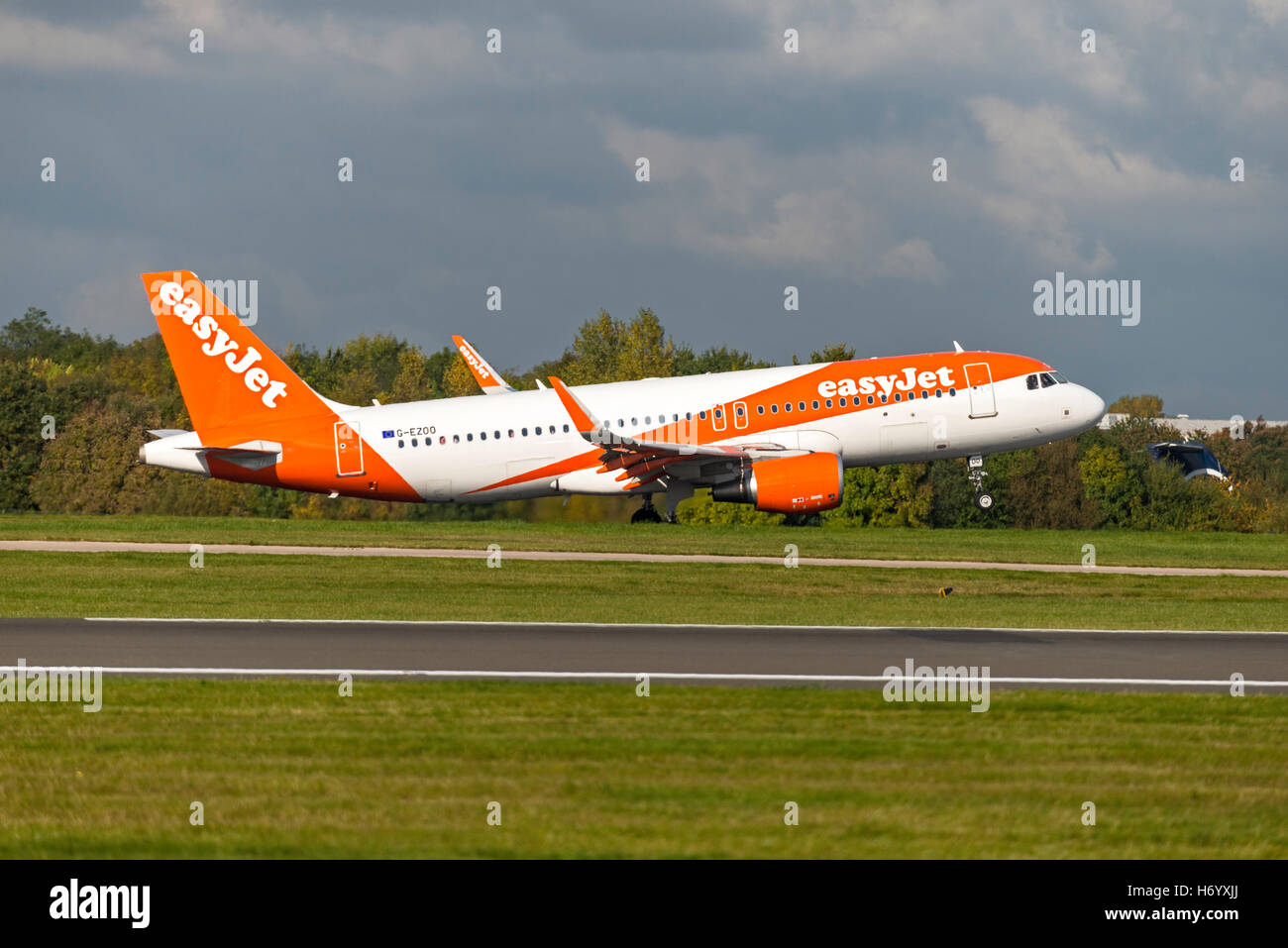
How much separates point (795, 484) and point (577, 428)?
5.82 metres

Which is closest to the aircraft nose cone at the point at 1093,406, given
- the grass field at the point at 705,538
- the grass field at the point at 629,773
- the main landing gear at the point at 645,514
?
the grass field at the point at 705,538

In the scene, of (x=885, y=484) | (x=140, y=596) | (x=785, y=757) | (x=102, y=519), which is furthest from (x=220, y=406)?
(x=885, y=484)

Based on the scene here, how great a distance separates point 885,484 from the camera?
88188mm

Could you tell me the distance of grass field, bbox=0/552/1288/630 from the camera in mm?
25625

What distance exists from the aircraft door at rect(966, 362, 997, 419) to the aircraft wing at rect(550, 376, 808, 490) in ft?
15.4

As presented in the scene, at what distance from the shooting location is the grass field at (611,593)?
25.6 meters

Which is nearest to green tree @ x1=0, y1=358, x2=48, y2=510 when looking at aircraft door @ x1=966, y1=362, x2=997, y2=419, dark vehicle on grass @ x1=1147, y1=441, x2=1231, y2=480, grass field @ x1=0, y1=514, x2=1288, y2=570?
grass field @ x1=0, y1=514, x2=1288, y2=570

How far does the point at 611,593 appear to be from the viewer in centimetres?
2964

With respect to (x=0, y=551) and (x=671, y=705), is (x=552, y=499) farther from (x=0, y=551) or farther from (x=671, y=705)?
(x=671, y=705)

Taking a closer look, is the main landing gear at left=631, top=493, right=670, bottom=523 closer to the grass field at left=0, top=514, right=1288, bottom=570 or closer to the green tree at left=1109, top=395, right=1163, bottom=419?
the grass field at left=0, top=514, right=1288, bottom=570

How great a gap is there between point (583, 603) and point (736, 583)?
4.61m

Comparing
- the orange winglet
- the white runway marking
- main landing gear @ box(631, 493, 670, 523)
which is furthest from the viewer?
main landing gear @ box(631, 493, 670, 523)

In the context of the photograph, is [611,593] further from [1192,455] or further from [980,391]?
[1192,455]
